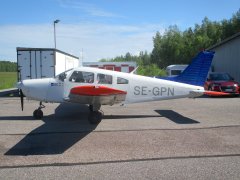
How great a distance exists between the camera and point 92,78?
38.1 feet

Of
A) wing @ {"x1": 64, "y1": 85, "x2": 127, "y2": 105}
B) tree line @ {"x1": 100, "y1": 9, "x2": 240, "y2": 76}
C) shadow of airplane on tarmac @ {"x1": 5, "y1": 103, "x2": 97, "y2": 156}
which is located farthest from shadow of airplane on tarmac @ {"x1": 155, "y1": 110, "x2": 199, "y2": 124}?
tree line @ {"x1": 100, "y1": 9, "x2": 240, "y2": 76}

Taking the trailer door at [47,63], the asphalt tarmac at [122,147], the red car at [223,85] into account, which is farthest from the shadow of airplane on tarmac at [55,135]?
the red car at [223,85]

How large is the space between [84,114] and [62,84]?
2.13 m

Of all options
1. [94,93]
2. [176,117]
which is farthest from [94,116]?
[176,117]

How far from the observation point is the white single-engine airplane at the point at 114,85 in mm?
11609

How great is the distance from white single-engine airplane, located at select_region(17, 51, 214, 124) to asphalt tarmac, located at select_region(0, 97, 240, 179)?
798 millimetres

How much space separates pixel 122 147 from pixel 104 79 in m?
4.40

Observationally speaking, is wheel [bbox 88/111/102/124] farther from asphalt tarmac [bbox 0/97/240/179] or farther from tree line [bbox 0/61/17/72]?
tree line [bbox 0/61/17/72]

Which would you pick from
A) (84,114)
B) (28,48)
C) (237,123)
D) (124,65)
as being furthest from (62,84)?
(124,65)

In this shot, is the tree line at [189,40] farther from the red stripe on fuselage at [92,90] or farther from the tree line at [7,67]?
the tree line at [7,67]

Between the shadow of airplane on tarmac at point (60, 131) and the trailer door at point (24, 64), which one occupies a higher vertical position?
the trailer door at point (24, 64)

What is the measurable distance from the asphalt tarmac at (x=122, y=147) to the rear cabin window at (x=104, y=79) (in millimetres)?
1381

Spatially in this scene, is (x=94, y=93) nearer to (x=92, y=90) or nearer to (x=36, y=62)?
(x=92, y=90)

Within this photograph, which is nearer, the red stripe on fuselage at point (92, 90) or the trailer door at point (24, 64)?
the red stripe on fuselage at point (92, 90)
